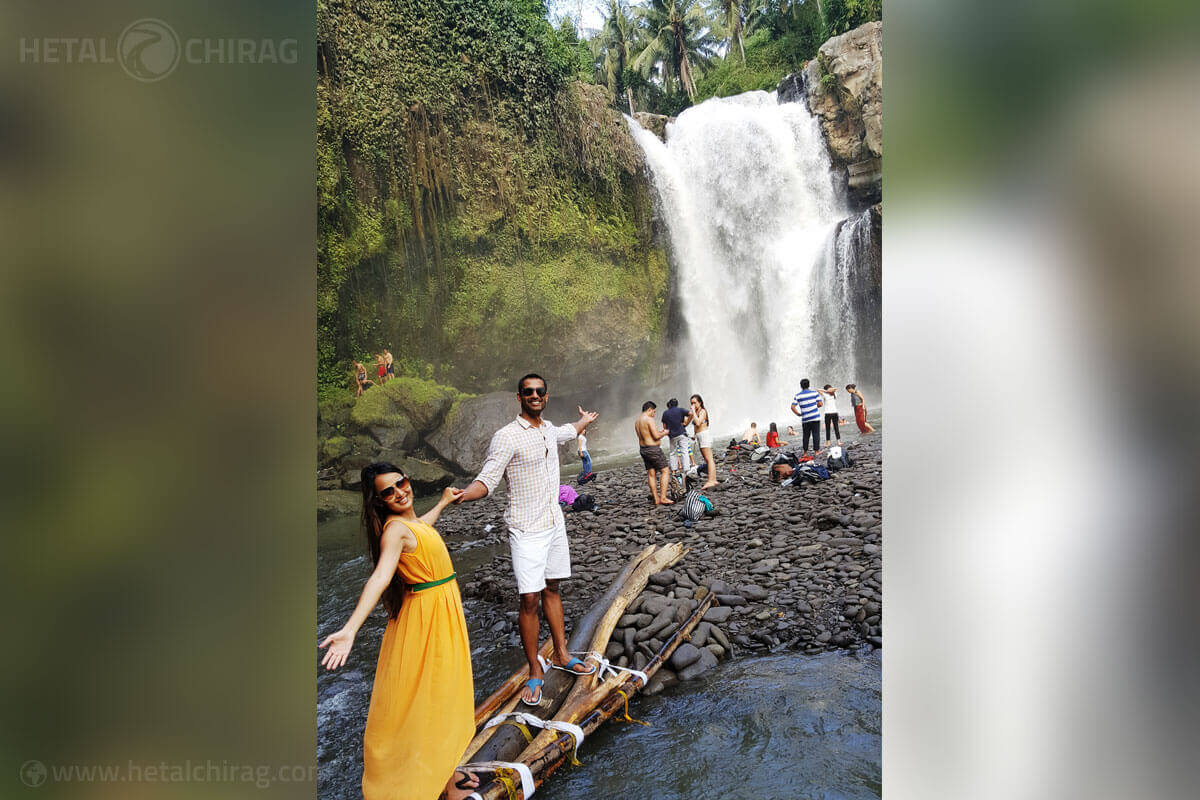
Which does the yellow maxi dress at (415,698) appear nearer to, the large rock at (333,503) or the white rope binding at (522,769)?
the white rope binding at (522,769)

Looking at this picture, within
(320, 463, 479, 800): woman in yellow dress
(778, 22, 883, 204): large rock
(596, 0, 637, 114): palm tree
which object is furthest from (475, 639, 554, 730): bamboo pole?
(778, 22, 883, 204): large rock

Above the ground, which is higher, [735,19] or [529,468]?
[735,19]

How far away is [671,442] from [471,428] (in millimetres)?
1434

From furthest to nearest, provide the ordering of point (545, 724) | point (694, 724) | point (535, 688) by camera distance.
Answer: point (694, 724), point (535, 688), point (545, 724)

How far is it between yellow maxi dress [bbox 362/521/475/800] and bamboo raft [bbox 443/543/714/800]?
0.29 metres

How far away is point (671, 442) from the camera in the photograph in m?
4.98

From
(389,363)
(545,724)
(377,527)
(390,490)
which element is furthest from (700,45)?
(545,724)

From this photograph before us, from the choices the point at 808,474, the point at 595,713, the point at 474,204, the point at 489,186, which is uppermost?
the point at 489,186

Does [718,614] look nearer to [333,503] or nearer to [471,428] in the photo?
[471,428]
